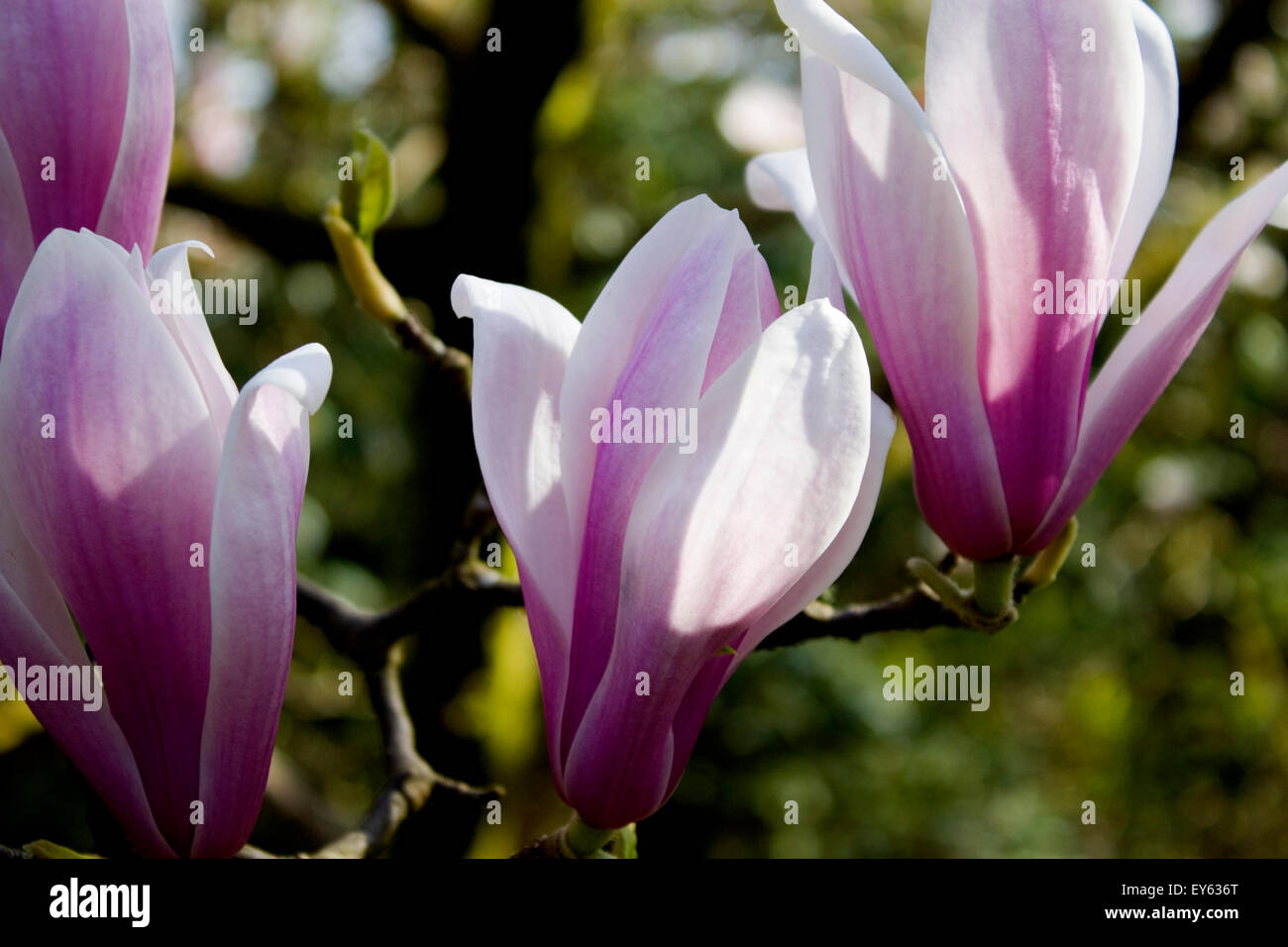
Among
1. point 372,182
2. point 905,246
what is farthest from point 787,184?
point 372,182

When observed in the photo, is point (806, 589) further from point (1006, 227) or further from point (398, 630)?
point (398, 630)

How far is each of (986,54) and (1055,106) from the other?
0.09 feet

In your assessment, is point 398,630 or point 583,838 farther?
point 398,630

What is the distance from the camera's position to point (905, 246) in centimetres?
37

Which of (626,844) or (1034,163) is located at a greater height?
(1034,163)

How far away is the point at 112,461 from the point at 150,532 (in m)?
0.02

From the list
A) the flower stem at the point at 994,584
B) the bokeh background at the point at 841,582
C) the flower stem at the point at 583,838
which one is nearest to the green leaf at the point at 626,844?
the flower stem at the point at 583,838

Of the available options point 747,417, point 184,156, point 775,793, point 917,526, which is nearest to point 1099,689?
point 917,526

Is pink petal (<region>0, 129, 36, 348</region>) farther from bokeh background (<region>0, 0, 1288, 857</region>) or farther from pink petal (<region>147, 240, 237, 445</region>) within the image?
bokeh background (<region>0, 0, 1288, 857</region>)

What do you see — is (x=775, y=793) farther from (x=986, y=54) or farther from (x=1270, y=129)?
(x=986, y=54)

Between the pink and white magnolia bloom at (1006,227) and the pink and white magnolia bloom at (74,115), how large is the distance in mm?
219

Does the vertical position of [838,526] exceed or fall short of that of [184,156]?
it falls short

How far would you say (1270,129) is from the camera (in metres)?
1.96

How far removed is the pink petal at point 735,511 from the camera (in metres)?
0.32
